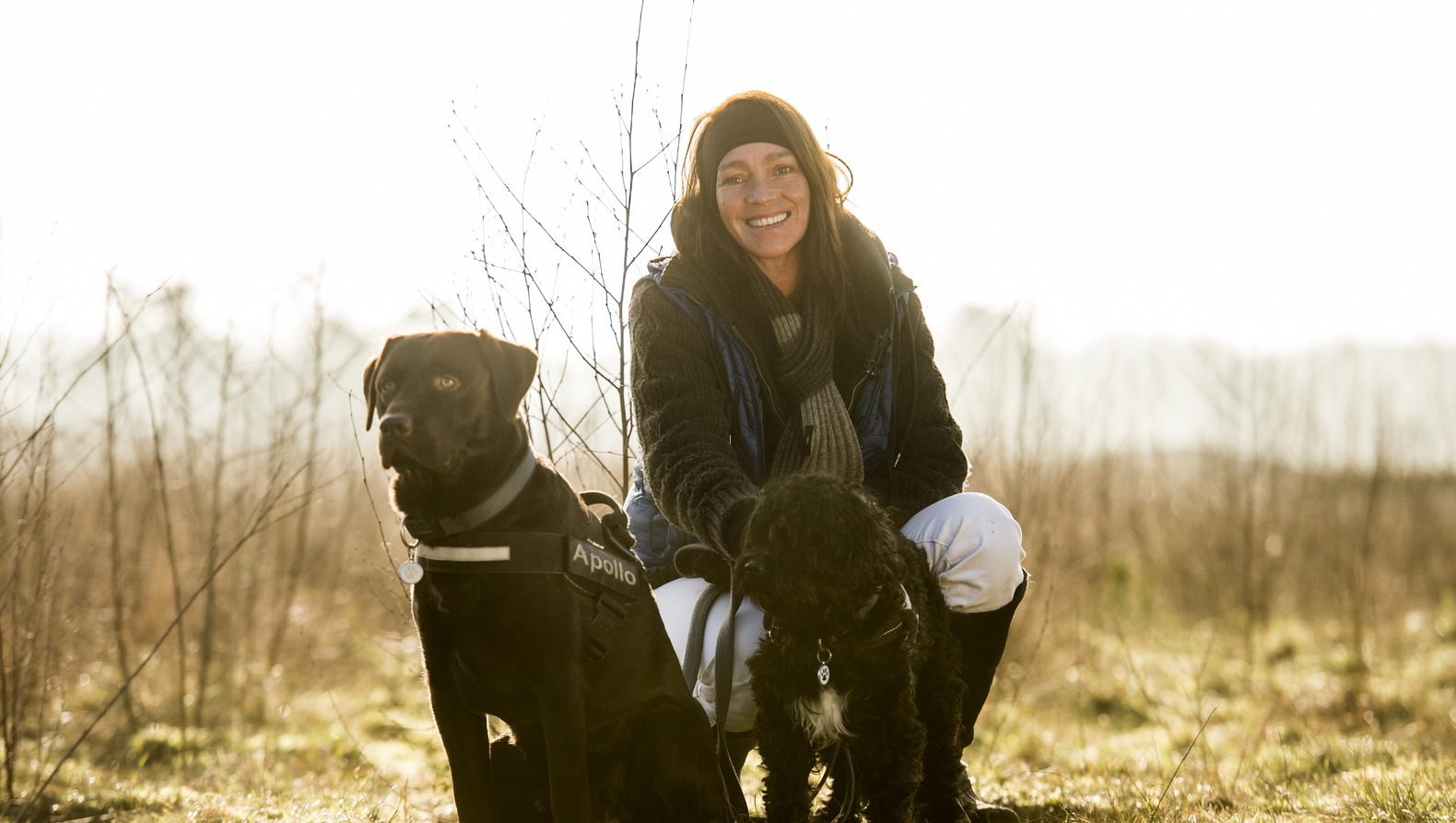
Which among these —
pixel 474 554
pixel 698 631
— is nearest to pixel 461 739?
pixel 474 554

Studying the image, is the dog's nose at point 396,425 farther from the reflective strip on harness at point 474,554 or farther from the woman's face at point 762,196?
the woman's face at point 762,196

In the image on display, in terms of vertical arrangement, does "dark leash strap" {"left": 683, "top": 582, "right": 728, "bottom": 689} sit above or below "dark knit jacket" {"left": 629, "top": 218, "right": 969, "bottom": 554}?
below

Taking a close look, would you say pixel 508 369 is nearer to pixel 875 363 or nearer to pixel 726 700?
pixel 726 700

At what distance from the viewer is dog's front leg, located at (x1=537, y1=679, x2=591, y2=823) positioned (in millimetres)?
2586

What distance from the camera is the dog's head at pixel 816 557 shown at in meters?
2.86

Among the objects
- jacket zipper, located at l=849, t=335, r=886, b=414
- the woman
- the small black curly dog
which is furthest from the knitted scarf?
the small black curly dog

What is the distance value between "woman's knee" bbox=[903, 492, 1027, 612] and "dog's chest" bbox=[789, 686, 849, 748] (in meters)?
0.58

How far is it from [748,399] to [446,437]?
111 centimetres

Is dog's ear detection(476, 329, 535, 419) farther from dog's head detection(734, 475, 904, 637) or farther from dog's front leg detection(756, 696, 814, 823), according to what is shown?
dog's front leg detection(756, 696, 814, 823)

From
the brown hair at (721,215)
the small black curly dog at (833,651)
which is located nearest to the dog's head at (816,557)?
the small black curly dog at (833,651)

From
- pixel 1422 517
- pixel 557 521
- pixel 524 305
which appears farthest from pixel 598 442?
pixel 1422 517

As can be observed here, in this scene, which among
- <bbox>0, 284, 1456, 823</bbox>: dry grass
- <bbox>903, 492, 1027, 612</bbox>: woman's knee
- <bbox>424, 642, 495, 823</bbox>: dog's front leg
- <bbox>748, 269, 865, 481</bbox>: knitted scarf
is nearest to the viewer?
<bbox>424, 642, 495, 823</bbox>: dog's front leg

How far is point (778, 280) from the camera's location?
3703 millimetres

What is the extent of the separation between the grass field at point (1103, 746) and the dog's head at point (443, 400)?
1.39 meters
